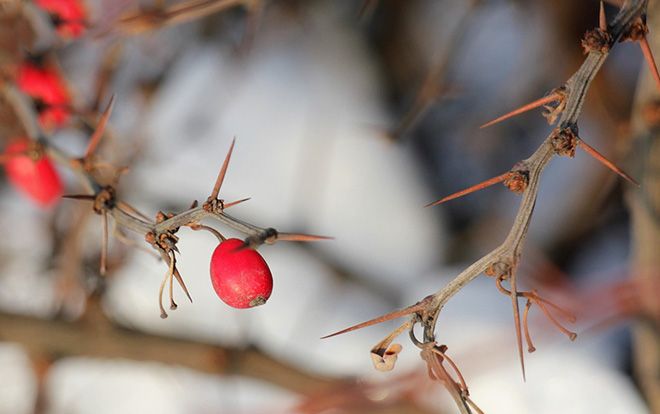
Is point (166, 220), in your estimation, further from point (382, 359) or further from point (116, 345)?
point (116, 345)

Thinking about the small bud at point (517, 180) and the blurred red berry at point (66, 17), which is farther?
the blurred red berry at point (66, 17)

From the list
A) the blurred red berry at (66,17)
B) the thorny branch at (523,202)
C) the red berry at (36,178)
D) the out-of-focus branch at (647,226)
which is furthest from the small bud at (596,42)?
the red berry at (36,178)

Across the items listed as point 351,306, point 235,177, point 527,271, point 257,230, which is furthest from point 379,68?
point 257,230

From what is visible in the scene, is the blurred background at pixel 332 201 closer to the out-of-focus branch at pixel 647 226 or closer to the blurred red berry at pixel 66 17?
the out-of-focus branch at pixel 647 226

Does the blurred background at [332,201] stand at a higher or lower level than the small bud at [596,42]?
higher

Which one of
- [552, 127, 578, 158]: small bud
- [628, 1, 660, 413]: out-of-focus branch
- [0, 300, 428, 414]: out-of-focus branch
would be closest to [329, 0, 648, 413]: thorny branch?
[552, 127, 578, 158]: small bud

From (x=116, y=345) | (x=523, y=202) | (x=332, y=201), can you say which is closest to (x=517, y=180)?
(x=523, y=202)
